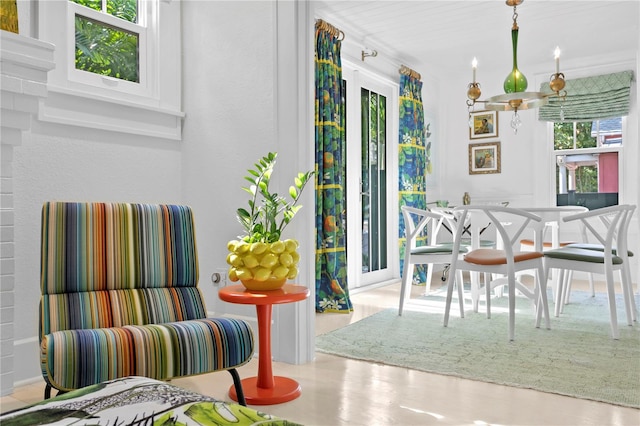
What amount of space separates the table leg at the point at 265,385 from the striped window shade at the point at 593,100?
15.5ft

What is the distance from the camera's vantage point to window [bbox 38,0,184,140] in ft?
8.82

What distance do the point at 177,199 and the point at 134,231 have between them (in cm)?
114

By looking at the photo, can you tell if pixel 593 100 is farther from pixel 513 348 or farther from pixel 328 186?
pixel 513 348

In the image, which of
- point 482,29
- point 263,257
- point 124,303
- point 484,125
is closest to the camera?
point 124,303

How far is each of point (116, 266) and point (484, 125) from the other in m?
5.23

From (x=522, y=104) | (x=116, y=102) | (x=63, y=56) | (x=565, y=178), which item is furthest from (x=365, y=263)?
(x=63, y=56)

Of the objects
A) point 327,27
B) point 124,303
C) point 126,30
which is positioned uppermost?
point 327,27

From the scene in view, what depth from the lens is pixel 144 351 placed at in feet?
5.71

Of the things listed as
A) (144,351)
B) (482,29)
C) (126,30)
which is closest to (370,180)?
(482,29)

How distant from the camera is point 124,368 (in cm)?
169

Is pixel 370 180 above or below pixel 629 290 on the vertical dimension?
above

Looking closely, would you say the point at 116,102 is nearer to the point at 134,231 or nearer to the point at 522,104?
the point at 134,231

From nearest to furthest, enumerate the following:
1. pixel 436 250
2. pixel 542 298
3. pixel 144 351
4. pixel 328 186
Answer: pixel 144 351
pixel 542 298
pixel 436 250
pixel 328 186

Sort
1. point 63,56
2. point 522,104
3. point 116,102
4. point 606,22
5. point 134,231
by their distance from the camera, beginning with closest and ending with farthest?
point 134,231 < point 63,56 < point 116,102 < point 522,104 < point 606,22
